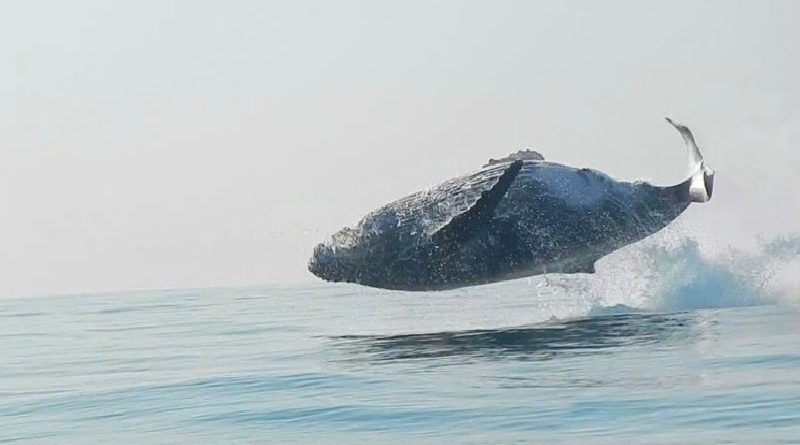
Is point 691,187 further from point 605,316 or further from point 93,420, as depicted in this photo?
point 93,420

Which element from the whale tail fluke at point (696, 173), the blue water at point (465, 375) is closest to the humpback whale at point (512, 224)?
the whale tail fluke at point (696, 173)

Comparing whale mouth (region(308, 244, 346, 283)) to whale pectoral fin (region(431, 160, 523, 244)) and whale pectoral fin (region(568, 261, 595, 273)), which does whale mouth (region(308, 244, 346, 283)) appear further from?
whale pectoral fin (region(568, 261, 595, 273))

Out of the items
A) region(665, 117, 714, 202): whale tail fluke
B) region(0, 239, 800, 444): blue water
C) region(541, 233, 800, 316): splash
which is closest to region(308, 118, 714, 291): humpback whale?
region(665, 117, 714, 202): whale tail fluke

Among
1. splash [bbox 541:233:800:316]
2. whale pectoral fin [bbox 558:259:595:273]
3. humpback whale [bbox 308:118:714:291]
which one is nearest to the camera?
humpback whale [bbox 308:118:714:291]

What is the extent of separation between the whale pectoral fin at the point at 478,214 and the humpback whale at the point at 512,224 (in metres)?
0.03

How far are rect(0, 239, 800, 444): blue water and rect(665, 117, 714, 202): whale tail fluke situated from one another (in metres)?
1.98

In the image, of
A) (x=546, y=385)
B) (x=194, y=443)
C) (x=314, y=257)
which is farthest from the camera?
(x=314, y=257)

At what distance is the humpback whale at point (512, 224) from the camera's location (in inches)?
842

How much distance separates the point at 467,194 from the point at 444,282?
5.03 ft

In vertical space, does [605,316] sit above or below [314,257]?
below

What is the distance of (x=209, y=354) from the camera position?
74.2 feet

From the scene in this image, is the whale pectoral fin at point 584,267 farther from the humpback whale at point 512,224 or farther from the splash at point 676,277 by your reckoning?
the splash at point 676,277

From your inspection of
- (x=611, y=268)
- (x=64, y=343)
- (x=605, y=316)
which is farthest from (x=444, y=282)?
(x=64, y=343)

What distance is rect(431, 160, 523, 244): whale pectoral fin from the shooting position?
2028 cm
